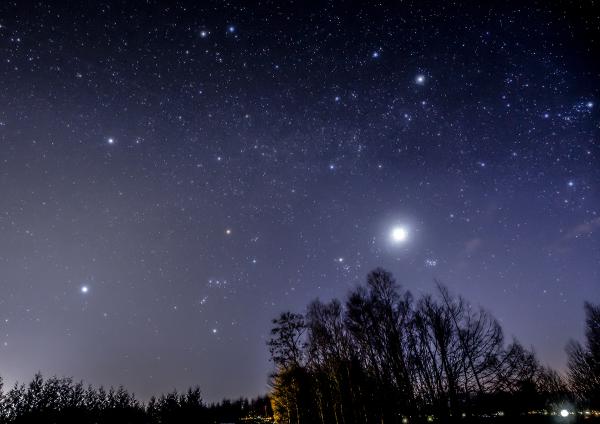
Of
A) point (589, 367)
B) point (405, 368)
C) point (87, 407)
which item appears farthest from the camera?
point (87, 407)

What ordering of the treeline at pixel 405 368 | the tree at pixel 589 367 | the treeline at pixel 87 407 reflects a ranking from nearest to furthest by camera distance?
the treeline at pixel 405 368, the tree at pixel 589 367, the treeline at pixel 87 407

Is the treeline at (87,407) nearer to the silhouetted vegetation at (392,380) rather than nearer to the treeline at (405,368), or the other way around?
the silhouetted vegetation at (392,380)

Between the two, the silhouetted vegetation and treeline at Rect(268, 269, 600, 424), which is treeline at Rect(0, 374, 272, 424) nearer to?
the silhouetted vegetation

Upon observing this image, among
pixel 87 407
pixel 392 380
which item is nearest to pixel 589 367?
pixel 392 380

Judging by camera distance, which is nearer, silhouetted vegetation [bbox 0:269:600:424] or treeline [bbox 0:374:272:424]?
silhouetted vegetation [bbox 0:269:600:424]

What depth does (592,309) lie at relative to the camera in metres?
27.7

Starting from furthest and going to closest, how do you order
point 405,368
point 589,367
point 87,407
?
point 87,407
point 589,367
point 405,368

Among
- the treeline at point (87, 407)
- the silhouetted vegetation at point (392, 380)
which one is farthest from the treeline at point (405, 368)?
the treeline at point (87, 407)

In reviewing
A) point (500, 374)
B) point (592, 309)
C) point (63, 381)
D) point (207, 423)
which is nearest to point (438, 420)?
point (500, 374)

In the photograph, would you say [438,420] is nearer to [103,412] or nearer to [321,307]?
[321,307]

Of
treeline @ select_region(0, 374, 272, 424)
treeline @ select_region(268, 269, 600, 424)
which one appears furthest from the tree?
treeline @ select_region(0, 374, 272, 424)

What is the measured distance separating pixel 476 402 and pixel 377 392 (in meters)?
5.05

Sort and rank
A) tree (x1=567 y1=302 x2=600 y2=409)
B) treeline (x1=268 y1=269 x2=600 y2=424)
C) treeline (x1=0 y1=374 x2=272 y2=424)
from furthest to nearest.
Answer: treeline (x1=0 y1=374 x2=272 y2=424), tree (x1=567 y1=302 x2=600 y2=409), treeline (x1=268 y1=269 x2=600 y2=424)

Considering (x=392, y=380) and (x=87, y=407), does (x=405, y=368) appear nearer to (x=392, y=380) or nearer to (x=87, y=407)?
(x=392, y=380)
